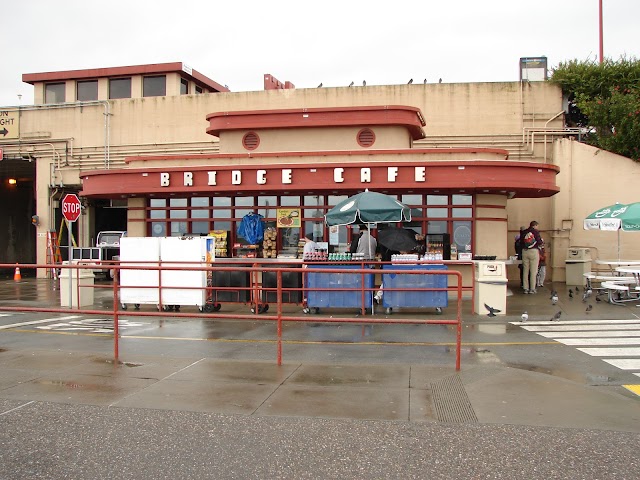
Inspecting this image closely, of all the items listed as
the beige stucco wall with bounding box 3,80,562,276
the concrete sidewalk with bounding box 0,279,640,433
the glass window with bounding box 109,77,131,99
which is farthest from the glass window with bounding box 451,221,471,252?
the glass window with bounding box 109,77,131,99

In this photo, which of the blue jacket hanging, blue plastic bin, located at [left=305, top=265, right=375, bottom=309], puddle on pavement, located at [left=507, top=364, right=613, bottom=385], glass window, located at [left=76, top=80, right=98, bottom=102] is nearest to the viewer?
puddle on pavement, located at [left=507, top=364, right=613, bottom=385]

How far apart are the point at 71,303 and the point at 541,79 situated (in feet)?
65.0

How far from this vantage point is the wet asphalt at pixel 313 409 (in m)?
4.77

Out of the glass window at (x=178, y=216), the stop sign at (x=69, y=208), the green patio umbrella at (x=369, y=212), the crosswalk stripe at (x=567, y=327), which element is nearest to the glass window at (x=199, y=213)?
the glass window at (x=178, y=216)

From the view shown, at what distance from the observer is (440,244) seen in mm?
16938

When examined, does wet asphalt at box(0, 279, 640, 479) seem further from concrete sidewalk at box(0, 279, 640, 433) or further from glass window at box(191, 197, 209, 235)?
glass window at box(191, 197, 209, 235)

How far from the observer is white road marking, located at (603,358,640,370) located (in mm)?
8016

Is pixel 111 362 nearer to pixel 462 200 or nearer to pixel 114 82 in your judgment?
pixel 462 200

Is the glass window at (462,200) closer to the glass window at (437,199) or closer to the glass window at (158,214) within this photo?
the glass window at (437,199)

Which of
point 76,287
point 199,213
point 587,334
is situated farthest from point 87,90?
point 587,334

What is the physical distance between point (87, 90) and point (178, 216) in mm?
15137

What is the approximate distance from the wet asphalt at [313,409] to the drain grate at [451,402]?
2 centimetres

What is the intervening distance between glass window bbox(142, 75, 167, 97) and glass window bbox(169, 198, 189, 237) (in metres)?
12.4

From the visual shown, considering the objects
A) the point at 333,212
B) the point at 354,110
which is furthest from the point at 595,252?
the point at 333,212
